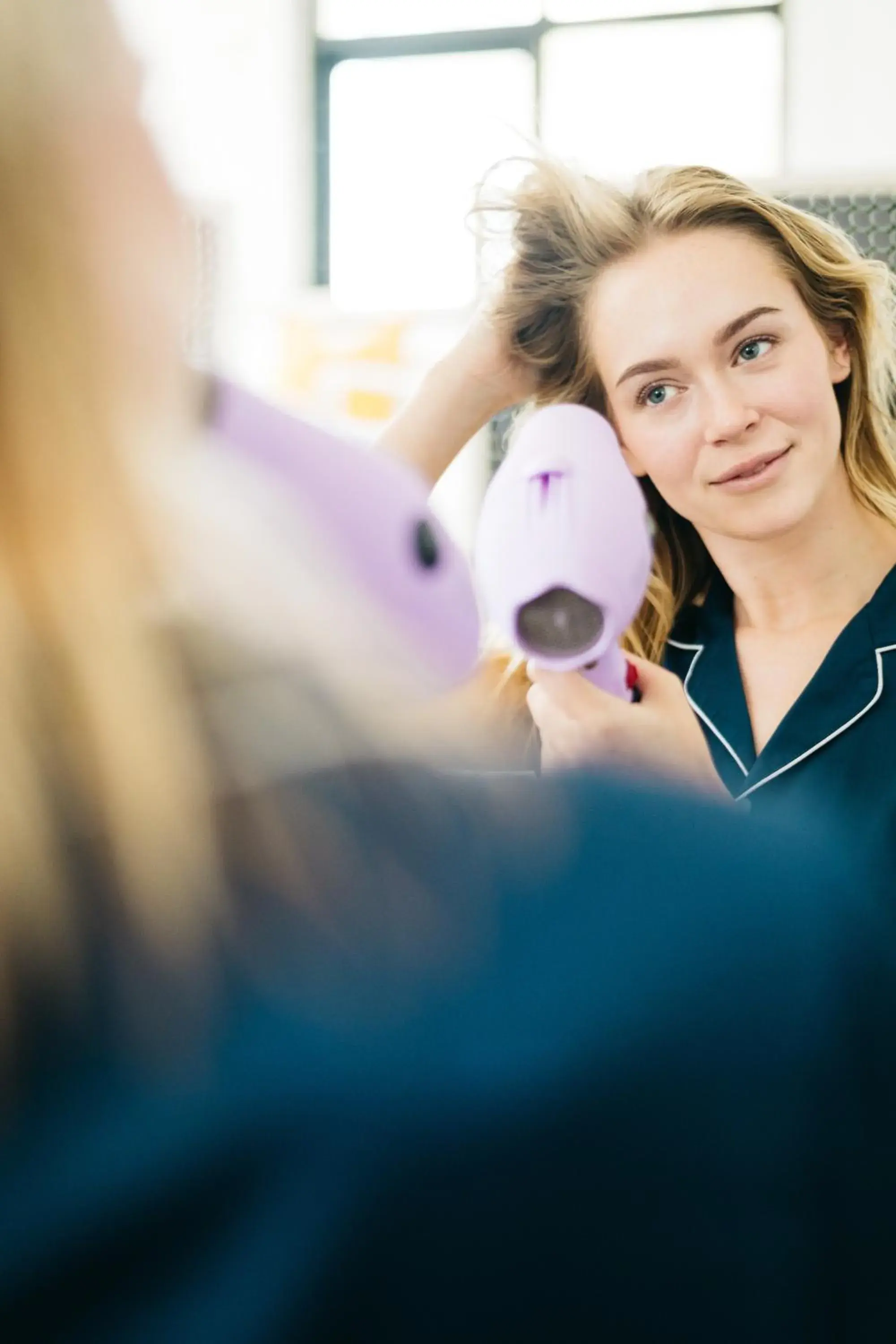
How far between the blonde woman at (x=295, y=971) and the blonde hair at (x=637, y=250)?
0.53 m

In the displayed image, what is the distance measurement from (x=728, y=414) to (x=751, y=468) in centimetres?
3

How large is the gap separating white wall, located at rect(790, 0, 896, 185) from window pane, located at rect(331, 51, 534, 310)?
438 millimetres

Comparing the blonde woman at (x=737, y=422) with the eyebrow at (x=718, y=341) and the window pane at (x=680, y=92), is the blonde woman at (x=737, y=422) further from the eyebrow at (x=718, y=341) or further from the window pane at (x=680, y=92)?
the window pane at (x=680, y=92)

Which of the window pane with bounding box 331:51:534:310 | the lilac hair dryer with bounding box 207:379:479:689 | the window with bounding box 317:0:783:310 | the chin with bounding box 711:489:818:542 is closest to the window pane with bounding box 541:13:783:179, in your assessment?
the window with bounding box 317:0:783:310

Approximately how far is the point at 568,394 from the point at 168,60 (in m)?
0.46

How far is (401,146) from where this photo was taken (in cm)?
220

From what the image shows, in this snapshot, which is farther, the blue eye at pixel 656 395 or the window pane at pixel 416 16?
the window pane at pixel 416 16

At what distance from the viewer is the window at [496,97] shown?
1958 millimetres

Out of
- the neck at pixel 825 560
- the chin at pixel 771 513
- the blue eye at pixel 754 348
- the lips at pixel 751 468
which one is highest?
the blue eye at pixel 754 348

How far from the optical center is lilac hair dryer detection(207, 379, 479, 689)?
31 cm

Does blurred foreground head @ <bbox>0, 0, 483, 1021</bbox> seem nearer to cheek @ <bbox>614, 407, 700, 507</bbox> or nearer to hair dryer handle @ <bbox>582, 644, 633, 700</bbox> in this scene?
hair dryer handle @ <bbox>582, 644, 633, 700</bbox>

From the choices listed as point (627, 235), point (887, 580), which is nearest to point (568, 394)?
point (627, 235)

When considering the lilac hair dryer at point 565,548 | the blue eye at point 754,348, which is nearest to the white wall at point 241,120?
the lilac hair dryer at point 565,548

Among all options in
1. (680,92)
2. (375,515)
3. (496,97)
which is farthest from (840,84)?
(375,515)
